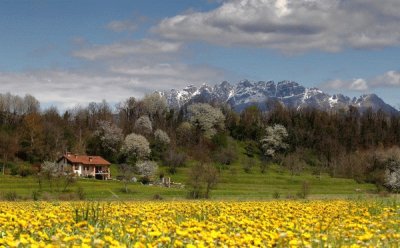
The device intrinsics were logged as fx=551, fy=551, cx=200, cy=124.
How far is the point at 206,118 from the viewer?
14150 cm

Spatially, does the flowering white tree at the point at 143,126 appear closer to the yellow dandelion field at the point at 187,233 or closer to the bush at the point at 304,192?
the bush at the point at 304,192

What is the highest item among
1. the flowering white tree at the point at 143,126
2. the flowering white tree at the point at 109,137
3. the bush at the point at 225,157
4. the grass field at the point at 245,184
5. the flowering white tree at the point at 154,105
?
the flowering white tree at the point at 154,105

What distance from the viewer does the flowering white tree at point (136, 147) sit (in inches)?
4267

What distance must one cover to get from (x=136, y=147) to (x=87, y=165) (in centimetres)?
1084

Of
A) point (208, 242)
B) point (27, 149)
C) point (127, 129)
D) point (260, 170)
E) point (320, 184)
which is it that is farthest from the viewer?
point (127, 129)

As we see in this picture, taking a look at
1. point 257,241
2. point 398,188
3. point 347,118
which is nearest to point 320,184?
point 398,188

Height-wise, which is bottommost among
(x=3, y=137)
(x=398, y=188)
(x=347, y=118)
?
(x=398, y=188)

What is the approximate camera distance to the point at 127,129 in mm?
128000

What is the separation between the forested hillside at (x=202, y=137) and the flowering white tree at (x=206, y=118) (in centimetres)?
26

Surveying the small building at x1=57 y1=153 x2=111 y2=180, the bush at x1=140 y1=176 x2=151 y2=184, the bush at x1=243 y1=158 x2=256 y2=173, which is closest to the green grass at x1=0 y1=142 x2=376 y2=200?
the bush at x1=243 y1=158 x2=256 y2=173

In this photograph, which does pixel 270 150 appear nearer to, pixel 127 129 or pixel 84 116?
pixel 127 129

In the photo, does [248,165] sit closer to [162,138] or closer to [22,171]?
[162,138]

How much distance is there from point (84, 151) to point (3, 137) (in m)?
20.7

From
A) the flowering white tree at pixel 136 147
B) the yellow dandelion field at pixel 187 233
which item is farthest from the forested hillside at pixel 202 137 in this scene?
the yellow dandelion field at pixel 187 233
